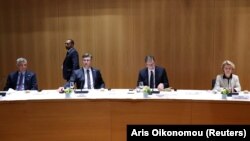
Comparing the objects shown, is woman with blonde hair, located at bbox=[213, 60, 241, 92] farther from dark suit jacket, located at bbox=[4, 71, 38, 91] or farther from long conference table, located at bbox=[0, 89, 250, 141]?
dark suit jacket, located at bbox=[4, 71, 38, 91]

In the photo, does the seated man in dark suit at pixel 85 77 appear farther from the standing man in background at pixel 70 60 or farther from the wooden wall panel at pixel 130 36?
the wooden wall panel at pixel 130 36

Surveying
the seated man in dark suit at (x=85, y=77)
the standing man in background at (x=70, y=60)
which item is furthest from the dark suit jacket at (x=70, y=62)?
the seated man in dark suit at (x=85, y=77)

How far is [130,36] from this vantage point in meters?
8.45

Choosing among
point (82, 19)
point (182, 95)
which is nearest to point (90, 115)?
point (182, 95)

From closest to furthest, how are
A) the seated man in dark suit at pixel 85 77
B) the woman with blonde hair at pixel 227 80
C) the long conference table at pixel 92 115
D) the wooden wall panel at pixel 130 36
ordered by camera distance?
the long conference table at pixel 92 115, the woman with blonde hair at pixel 227 80, the seated man in dark suit at pixel 85 77, the wooden wall panel at pixel 130 36

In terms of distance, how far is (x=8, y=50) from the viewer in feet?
28.3

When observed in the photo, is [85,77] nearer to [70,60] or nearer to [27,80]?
[27,80]

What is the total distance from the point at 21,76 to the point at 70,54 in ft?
4.76

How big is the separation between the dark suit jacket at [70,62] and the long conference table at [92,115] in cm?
260

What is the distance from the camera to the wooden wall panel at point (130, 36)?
324 inches

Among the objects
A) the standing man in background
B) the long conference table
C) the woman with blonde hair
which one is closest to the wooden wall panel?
the standing man in background

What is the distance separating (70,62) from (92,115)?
283 centimetres

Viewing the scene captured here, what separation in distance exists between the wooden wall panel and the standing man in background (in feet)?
2.59

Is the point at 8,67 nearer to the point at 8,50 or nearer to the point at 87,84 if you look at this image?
the point at 8,50
